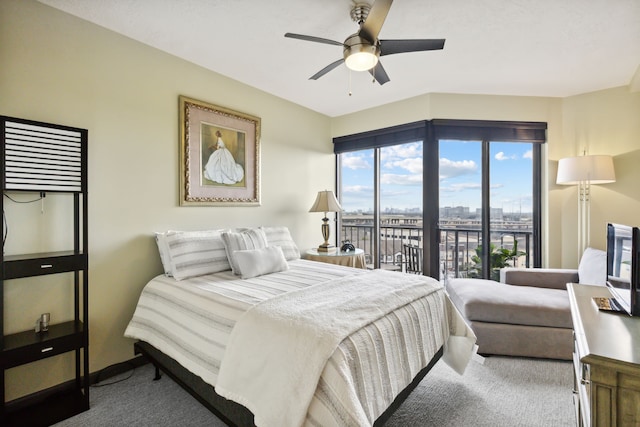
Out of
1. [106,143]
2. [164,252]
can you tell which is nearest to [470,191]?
[164,252]

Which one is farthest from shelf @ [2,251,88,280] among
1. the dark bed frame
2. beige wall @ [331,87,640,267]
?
beige wall @ [331,87,640,267]

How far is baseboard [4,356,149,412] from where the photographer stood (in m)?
1.86

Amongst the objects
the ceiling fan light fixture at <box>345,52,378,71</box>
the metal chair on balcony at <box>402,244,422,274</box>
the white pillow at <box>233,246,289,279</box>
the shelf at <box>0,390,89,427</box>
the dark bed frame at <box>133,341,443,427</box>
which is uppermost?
the ceiling fan light fixture at <box>345,52,378,71</box>

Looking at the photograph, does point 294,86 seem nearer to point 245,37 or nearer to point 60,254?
point 245,37

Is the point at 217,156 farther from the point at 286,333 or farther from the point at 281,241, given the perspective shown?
the point at 286,333

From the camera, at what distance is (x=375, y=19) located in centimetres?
168

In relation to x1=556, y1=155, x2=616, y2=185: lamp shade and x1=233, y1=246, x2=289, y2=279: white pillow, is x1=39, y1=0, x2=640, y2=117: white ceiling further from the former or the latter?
x1=233, y1=246, x2=289, y2=279: white pillow

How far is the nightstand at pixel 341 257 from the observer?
3535 mm

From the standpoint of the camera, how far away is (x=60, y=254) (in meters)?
1.90

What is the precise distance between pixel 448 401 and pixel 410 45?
2362 millimetres

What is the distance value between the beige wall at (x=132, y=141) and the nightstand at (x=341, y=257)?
0.55 meters

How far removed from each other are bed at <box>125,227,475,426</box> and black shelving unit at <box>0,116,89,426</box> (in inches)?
16.4

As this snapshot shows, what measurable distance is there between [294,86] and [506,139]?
2.69 meters

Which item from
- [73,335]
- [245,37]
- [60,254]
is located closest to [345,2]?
[245,37]
